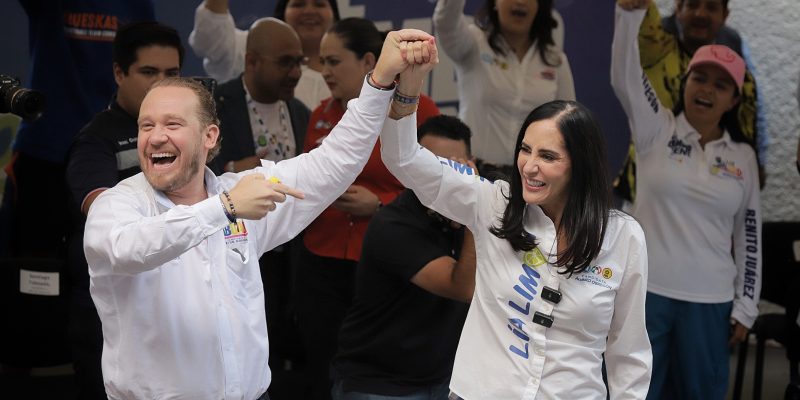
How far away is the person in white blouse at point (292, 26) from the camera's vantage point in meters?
4.51

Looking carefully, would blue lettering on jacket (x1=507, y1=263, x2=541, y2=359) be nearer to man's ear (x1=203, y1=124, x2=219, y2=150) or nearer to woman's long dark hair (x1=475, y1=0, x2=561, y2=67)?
man's ear (x1=203, y1=124, x2=219, y2=150)

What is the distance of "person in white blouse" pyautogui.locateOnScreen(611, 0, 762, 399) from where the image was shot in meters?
4.29

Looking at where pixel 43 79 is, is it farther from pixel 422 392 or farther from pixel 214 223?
pixel 214 223

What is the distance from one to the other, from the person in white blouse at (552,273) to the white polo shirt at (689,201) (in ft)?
5.30

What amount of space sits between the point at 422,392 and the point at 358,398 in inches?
8.1

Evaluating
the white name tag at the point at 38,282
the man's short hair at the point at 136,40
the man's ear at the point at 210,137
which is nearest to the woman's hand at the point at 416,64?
the man's ear at the point at 210,137

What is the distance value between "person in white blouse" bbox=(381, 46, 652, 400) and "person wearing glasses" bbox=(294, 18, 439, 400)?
4.24 ft

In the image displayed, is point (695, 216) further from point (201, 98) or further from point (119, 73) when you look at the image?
point (201, 98)

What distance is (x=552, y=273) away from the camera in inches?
105

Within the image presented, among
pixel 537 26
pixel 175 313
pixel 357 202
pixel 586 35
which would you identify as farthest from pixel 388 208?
pixel 586 35

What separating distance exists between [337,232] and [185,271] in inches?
64.5

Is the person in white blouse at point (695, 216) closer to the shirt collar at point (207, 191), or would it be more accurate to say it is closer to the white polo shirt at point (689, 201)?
the white polo shirt at point (689, 201)

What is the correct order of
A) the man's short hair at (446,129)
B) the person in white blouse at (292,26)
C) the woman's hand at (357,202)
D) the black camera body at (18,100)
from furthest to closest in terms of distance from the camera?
the person in white blouse at (292,26), the woman's hand at (357,202), the man's short hair at (446,129), the black camera body at (18,100)

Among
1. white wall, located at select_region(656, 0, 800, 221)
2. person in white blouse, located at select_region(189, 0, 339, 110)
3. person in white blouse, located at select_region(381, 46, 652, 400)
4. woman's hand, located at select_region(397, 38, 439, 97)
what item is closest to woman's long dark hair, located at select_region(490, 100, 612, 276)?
person in white blouse, located at select_region(381, 46, 652, 400)
